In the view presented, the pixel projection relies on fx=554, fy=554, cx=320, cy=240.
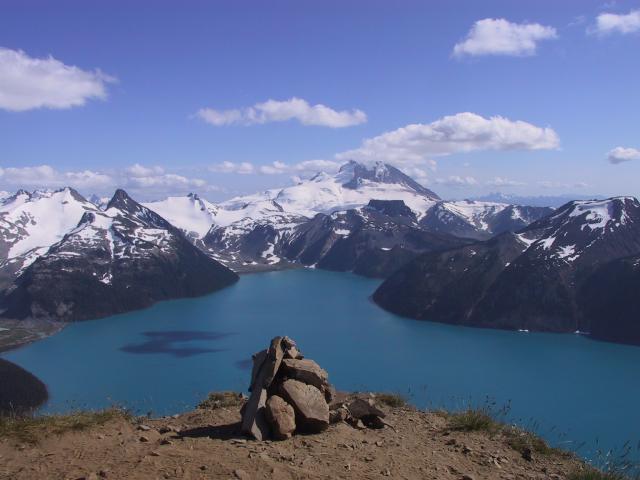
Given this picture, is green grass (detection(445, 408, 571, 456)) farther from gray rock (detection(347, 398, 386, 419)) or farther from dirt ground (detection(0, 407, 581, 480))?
gray rock (detection(347, 398, 386, 419))

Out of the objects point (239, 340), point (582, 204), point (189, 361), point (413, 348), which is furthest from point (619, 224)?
point (189, 361)

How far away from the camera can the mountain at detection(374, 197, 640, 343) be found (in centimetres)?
11138

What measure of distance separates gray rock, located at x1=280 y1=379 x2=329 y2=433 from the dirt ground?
306mm

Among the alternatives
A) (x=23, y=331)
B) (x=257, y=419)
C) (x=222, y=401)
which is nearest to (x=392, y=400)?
(x=222, y=401)

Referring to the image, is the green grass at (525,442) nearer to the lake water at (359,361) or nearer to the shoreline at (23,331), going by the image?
the lake water at (359,361)

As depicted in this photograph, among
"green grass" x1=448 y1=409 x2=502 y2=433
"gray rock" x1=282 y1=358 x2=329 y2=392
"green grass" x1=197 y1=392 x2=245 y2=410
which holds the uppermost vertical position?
"gray rock" x1=282 y1=358 x2=329 y2=392

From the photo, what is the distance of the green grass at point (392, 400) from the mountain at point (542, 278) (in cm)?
10026

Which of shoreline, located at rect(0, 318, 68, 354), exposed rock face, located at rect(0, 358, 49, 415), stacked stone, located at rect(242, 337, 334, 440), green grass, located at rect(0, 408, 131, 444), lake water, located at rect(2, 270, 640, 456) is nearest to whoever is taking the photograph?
green grass, located at rect(0, 408, 131, 444)

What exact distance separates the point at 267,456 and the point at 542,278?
4809 inches

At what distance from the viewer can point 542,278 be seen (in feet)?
397

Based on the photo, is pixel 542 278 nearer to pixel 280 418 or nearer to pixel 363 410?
pixel 363 410

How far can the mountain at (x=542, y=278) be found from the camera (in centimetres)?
11138

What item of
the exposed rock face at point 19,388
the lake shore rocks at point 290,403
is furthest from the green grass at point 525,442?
the exposed rock face at point 19,388

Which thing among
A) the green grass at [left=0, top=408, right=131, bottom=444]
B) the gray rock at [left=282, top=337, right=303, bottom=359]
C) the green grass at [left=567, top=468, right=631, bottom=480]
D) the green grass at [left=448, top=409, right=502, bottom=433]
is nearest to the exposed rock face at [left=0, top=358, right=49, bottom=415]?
the green grass at [left=0, top=408, right=131, bottom=444]
